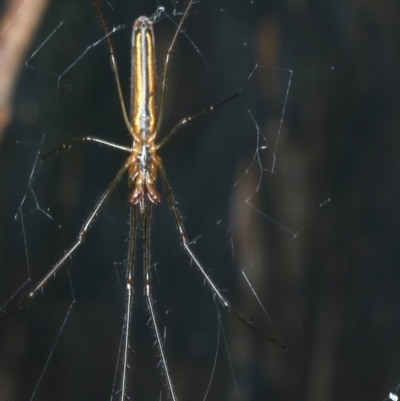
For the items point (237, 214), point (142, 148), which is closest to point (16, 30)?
point (142, 148)

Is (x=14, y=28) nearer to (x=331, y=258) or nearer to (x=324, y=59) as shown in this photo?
(x=324, y=59)

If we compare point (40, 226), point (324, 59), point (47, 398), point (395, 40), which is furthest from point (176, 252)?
point (395, 40)

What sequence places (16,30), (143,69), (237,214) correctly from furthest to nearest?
(237,214) → (16,30) → (143,69)

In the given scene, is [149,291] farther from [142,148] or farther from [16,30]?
[16,30]

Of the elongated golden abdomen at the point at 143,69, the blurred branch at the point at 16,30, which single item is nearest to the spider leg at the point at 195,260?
the elongated golden abdomen at the point at 143,69

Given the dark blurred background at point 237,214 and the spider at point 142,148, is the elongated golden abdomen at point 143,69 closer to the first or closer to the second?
the spider at point 142,148
